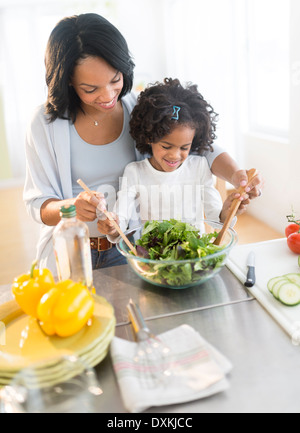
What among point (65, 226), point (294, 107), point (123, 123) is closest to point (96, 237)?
point (123, 123)

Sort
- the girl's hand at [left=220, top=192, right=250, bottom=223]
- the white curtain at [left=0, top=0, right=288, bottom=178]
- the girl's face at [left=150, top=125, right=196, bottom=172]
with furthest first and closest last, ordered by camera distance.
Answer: the white curtain at [left=0, top=0, right=288, bottom=178]
the girl's face at [left=150, top=125, right=196, bottom=172]
the girl's hand at [left=220, top=192, right=250, bottom=223]

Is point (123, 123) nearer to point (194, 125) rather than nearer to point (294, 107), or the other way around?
point (194, 125)

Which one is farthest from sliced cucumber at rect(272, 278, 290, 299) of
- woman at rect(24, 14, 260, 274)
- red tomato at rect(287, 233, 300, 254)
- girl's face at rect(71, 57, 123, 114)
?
girl's face at rect(71, 57, 123, 114)

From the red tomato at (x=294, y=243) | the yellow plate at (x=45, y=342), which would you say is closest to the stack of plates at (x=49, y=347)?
the yellow plate at (x=45, y=342)

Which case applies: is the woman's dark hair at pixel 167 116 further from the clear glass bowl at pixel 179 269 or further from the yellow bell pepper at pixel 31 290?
the yellow bell pepper at pixel 31 290

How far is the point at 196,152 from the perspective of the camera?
1625 mm

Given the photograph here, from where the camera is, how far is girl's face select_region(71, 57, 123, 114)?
131 cm

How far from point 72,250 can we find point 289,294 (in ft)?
1.63

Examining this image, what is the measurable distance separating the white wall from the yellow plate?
2475mm

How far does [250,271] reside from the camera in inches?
42.3

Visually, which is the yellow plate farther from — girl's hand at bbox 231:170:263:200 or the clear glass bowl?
girl's hand at bbox 231:170:263:200

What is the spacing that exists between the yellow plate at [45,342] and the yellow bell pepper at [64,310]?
0.02 m

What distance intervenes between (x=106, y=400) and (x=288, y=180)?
2.91 m

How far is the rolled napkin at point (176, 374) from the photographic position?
675mm
